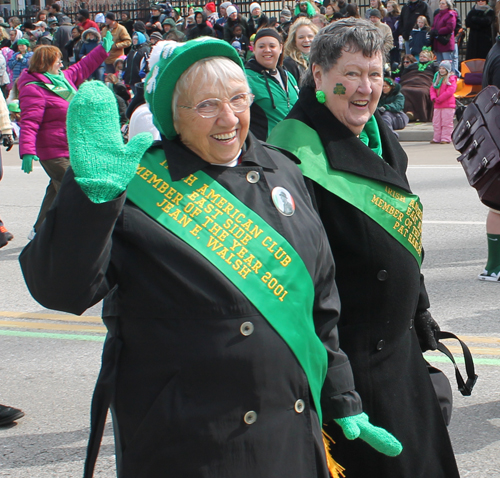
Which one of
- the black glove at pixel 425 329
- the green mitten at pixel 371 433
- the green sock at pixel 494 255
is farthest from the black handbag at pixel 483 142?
the green mitten at pixel 371 433

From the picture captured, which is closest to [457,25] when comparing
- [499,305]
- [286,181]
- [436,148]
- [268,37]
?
[436,148]

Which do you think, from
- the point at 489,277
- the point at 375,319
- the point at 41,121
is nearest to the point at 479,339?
the point at 489,277

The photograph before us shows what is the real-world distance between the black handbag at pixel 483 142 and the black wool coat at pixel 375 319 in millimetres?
3030

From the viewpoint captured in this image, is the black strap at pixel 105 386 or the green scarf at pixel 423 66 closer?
the black strap at pixel 105 386

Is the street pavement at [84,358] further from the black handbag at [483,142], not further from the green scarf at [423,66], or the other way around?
the green scarf at [423,66]

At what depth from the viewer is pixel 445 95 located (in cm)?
1447

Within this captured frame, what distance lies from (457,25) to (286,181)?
1716 centimetres

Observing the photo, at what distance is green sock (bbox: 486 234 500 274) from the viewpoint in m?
6.25

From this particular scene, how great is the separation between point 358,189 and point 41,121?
572 centimetres

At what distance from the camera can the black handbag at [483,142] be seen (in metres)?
5.51

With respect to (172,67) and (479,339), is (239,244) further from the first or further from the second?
(479,339)

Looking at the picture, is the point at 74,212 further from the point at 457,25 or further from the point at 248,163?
the point at 457,25

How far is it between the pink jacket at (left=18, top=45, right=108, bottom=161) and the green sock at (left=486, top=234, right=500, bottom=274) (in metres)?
3.96

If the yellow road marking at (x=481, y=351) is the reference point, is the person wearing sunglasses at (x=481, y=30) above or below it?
above
